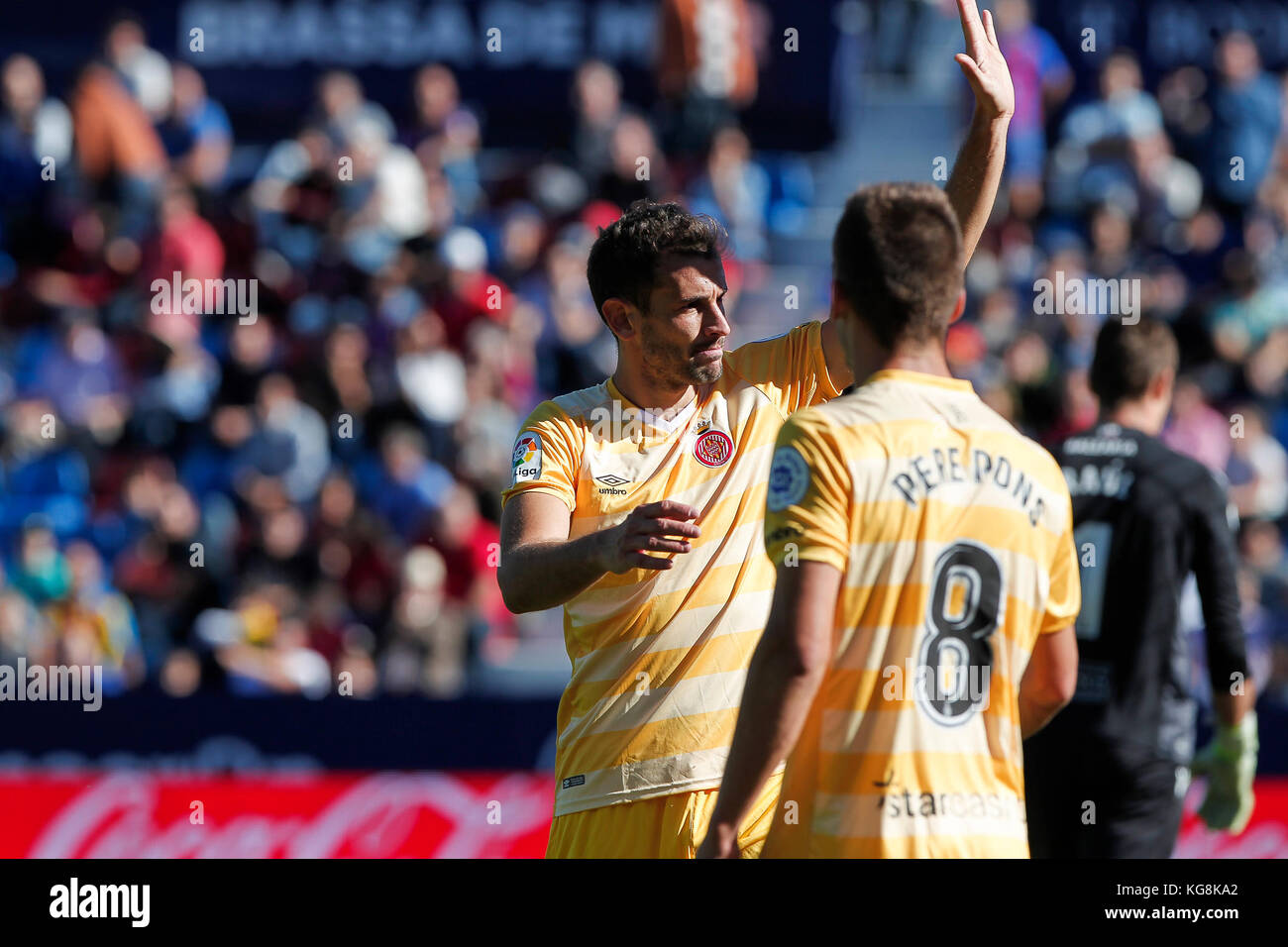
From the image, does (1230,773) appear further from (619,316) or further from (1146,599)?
A: (619,316)

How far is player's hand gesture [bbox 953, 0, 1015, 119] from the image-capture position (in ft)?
13.0

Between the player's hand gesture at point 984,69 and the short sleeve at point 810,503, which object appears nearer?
the short sleeve at point 810,503

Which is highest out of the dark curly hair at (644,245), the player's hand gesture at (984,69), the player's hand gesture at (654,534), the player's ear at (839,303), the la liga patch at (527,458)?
the player's hand gesture at (984,69)

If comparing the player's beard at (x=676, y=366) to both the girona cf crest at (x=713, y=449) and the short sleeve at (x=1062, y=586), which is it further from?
the short sleeve at (x=1062, y=586)

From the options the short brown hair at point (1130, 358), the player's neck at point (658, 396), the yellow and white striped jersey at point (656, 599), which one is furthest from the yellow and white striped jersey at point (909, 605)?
the short brown hair at point (1130, 358)

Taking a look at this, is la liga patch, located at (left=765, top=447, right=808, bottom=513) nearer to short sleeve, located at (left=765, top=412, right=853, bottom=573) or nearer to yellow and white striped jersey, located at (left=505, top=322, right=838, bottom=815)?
short sleeve, located at (left=765, top=412, right=853, bottom=573)

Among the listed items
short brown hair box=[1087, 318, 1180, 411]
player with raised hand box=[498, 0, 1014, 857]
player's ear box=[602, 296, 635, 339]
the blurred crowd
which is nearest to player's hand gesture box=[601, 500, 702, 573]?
player with raised hand box=[498, 0, 1014, 857]

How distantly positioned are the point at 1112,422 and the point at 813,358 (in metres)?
1.45

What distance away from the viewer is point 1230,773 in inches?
207

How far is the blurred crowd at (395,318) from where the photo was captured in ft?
32.0

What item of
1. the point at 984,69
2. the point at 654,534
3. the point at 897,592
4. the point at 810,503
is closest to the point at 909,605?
the point at 897,592

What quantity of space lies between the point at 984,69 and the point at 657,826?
2.02 metres

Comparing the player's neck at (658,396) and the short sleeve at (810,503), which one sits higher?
the player's neck at (658,396)

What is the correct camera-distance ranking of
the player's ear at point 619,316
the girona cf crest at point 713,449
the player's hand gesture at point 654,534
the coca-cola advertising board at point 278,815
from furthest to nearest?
the coca-cola advertising board at point 278,815, the player's ear at point 619,316, the girona cf crest at point 713,449, the player's hand gesture at point 654,534
